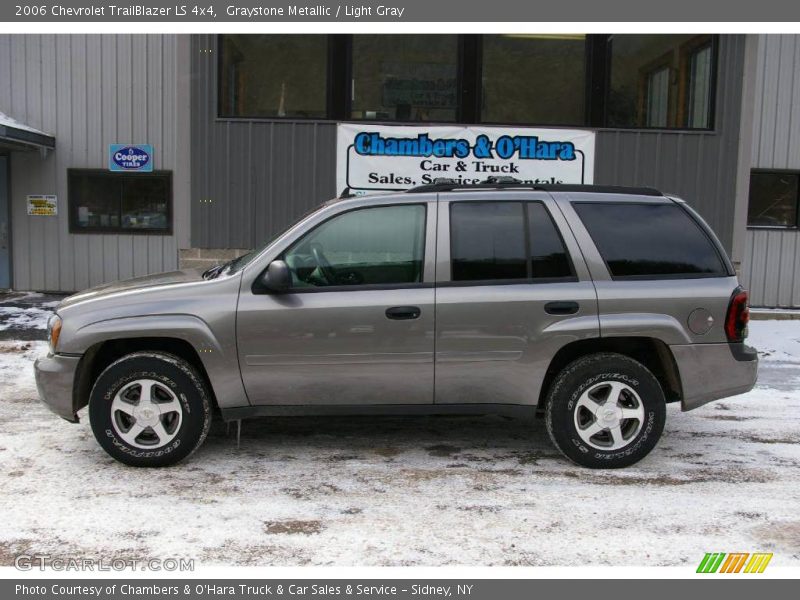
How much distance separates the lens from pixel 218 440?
17.5 ft

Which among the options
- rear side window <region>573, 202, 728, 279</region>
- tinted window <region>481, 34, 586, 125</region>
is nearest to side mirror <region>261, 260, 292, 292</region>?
rear side window <region>573, 202, 728, 279</region>

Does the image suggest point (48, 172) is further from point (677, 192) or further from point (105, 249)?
point (677, 192)

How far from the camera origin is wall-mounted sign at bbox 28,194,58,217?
11.9m

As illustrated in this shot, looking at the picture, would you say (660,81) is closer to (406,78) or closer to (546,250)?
(406,78)

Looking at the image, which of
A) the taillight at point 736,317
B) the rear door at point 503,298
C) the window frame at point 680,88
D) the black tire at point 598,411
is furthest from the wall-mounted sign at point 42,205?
the taillight at point 736,317

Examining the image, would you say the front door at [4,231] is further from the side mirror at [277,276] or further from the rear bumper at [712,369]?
the rear bumper at [712,369]

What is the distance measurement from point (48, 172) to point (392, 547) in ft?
34.2

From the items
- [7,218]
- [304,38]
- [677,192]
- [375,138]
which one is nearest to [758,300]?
[677,192]

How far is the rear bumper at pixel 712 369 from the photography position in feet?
15.5

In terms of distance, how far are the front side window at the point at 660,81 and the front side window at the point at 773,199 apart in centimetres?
175

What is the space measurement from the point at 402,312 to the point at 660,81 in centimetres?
816

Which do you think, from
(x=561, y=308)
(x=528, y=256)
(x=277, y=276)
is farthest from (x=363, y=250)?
(x=561, y=308)

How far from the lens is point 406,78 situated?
1080cm

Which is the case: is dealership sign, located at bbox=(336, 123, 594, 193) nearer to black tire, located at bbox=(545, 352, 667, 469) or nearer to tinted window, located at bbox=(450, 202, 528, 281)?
tinted window, located at bbox=(450, 202, 528, 281)
